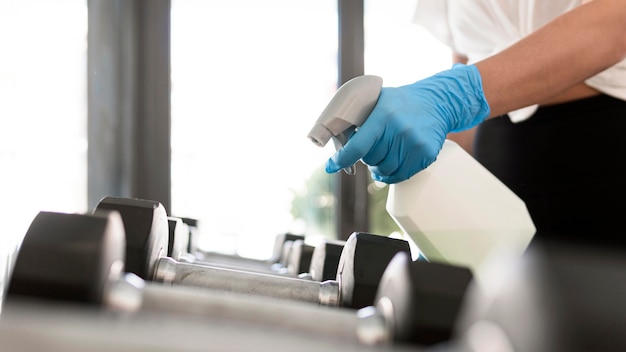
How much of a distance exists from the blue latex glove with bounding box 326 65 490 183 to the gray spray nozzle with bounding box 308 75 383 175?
2 cm

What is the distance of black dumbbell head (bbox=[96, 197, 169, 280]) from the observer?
671 millimetres

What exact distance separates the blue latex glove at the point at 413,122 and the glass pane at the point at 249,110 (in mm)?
2251

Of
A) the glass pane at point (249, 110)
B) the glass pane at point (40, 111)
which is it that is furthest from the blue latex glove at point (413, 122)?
the glass pane at point (249, 110)

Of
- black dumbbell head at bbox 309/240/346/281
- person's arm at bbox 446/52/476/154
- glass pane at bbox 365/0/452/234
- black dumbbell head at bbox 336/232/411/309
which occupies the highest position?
glass pane at bbox 365/0/452/234

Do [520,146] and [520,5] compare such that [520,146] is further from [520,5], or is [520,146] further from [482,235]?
[482,235]

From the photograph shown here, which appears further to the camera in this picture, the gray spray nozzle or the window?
the window

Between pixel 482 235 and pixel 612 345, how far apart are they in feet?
1.88

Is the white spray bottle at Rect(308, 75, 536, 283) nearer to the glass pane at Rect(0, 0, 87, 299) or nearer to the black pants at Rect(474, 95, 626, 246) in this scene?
the black pants at Rect(474, 95, 626, 246)

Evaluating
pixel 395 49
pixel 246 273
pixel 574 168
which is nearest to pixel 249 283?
pixel 246 273

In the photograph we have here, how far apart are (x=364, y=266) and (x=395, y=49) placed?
2.97 meters

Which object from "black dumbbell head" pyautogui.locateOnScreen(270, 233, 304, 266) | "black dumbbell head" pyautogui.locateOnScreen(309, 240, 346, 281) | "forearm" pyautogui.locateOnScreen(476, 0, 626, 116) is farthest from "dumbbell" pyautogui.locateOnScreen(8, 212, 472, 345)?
"black dumbbell head" pyautogui.locateOnScreen(270, 233, 304, 266)

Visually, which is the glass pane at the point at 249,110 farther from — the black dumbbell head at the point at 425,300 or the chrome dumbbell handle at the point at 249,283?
the black dumbbell head at the point at 425,300

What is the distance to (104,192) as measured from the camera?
2.96 meters

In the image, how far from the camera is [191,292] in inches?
20.9
